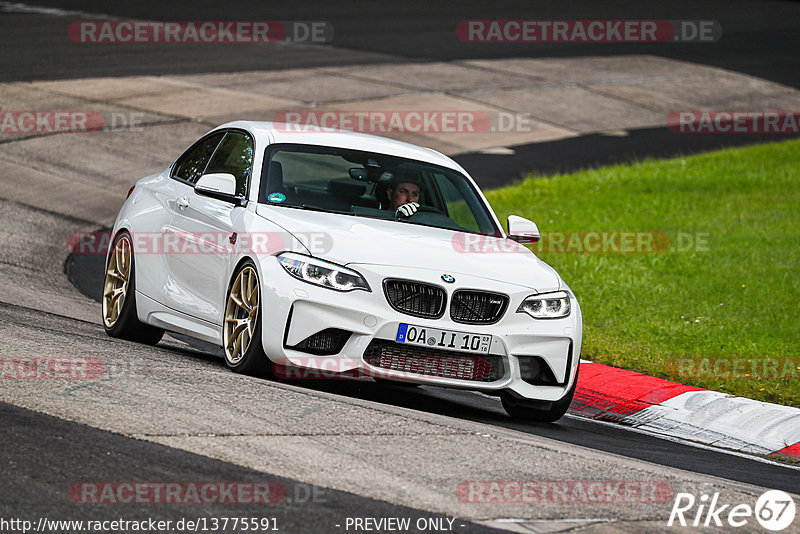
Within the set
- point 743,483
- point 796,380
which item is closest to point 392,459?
point 743,483

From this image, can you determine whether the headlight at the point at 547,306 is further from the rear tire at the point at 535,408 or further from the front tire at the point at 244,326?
the front tire at the point at 244,326

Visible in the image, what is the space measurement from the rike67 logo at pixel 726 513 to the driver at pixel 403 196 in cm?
327

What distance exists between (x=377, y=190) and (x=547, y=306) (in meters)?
1.54

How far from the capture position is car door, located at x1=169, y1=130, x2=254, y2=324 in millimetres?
8422

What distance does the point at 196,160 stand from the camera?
971 centimetres

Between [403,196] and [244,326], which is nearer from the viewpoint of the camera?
[244,326]

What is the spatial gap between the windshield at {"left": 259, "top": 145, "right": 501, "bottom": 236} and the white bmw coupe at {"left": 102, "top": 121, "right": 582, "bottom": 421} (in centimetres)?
1
